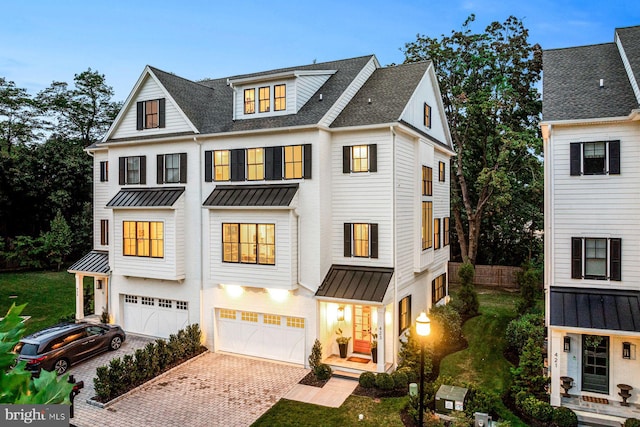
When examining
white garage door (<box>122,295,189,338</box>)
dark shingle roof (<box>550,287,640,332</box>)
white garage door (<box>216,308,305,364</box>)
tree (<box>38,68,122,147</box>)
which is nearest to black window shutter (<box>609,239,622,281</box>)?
dark shingle roof (<box>550,287,640,332</box>)

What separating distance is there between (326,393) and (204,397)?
391 centimetres

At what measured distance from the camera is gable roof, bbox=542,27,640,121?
13.1 metres

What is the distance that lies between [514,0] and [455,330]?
75.2 ft

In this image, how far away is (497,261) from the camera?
108ft

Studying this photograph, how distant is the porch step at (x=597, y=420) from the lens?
37.2ft

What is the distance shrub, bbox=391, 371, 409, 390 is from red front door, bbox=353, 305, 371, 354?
2797 millimetres

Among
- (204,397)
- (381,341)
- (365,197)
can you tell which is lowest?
(204,397)

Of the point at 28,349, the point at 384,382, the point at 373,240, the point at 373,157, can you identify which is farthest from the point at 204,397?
the point at 373,157

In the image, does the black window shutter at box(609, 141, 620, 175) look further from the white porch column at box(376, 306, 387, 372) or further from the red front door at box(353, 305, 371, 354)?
the red front door at box(353, 305, 371, 354)

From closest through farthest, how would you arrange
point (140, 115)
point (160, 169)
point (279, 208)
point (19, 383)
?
1. point (19, 383)
2. point (279, 208)
3. point (160, 169)
4. point (140, 115)

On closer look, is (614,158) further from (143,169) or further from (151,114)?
(143,169)

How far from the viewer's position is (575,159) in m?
13.0

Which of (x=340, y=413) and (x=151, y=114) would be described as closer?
(x=340, y=413)

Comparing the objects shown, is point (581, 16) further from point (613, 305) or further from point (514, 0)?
point (613, 305)
